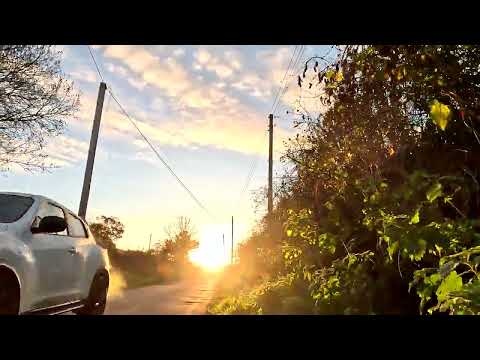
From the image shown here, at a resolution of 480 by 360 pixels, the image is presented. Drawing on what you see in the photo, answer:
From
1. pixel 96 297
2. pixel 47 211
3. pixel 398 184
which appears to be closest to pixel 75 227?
pixel 47 211

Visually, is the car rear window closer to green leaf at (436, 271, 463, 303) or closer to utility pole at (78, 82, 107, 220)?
green leaf at (436, 271, 463, 303)

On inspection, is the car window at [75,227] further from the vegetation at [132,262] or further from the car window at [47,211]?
the vegetation at [132,262]

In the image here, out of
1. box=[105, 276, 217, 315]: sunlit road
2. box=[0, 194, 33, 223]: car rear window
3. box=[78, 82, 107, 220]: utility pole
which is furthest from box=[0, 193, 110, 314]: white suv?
box=[78, 82, 107, 220]: utility pole

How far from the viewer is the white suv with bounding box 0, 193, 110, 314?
13.1ft

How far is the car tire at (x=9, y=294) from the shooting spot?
3.88 metres

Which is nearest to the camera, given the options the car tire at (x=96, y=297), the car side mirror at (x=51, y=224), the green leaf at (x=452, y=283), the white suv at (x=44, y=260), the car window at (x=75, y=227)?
the green leaf at (x=452, y=283)

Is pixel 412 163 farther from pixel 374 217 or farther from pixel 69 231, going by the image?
pixel 69 231

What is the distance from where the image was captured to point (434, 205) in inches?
150

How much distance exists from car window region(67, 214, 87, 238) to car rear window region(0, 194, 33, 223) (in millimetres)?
896

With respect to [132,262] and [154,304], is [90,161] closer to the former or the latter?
[154,304]

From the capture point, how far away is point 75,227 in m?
6.27

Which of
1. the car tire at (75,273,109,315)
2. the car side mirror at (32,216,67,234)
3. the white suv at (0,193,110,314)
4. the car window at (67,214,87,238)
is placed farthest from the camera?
the car tire at (75,273,109,315)

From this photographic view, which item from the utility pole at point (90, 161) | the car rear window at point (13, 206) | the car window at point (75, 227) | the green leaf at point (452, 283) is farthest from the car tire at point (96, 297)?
the utility pole at point (90, 161)
